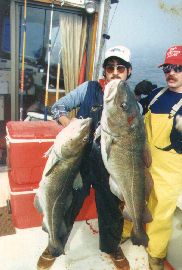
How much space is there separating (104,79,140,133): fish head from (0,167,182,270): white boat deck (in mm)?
1927

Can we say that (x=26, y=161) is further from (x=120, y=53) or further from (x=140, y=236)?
(x=120, y=53)

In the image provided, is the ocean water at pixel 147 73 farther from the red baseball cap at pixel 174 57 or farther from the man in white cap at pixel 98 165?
the man in white cap at pixel 98 165

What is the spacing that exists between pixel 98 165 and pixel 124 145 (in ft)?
2.24

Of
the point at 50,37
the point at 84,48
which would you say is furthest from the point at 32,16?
the point at 84,48

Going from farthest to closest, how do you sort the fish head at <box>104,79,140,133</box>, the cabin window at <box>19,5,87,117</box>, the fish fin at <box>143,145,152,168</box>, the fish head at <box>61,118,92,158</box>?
1. the cabin window at <box>19,5,87,117</box>
2. the fish fin at <box>143,145,152,168</box>
3. the fish head at <box>61,118,92,158</box>
4. the fish head at <box>104,79,140,133</box>

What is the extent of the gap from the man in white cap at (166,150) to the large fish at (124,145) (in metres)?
0.56

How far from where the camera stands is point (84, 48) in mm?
6465

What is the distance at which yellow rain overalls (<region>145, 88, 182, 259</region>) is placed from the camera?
3.20 meters

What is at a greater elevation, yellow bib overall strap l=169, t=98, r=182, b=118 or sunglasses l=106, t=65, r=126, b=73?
sunglasses l=106, t=65, r=126, b=73

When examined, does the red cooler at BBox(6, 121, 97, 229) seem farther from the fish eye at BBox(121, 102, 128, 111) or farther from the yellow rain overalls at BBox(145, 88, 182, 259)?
the fish eye at BBox(121, 102, 128, 111)

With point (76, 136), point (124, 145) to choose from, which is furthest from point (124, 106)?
point (76, 136)

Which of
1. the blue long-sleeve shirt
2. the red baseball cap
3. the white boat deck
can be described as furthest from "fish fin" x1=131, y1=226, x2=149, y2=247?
the red baseball cap

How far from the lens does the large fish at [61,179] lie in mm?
2465

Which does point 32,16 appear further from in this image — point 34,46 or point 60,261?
point 60,261
